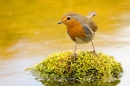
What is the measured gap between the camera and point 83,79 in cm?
482

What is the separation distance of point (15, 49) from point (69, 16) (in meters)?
1.89

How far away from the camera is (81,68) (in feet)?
15.8

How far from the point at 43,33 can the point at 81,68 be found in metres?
2.40

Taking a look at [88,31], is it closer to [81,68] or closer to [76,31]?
[76,31]

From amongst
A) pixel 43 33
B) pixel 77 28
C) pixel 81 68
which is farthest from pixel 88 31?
pixel 43 33

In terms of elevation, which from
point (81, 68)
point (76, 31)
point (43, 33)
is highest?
point (43, 33)

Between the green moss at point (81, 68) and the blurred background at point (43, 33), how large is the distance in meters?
0.17

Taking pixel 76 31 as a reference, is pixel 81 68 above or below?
below

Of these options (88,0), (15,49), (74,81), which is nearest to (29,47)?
(15,49)

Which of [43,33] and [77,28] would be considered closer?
[77,28]

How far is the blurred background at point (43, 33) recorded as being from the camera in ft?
18.1

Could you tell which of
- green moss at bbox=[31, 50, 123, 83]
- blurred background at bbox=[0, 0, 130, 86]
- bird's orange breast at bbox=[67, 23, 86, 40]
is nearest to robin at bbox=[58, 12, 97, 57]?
bird's orange breast at bbox=[67, 23, 86, 40]

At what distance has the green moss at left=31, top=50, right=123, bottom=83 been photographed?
4.83 metres

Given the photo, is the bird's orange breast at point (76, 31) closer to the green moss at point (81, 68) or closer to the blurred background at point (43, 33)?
the green moss at point (81, 68)
